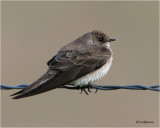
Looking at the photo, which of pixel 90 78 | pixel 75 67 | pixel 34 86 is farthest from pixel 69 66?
pixel 34 86

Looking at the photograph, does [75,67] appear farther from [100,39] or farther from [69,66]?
[100,39]

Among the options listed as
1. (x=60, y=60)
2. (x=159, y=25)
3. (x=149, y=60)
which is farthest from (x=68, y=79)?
(x=159, y=25)

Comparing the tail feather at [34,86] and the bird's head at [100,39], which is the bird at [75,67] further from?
the bird's head at [100,39]

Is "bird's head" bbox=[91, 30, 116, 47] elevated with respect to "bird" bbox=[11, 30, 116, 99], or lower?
elevated

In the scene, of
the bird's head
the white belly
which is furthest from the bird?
the bird's head

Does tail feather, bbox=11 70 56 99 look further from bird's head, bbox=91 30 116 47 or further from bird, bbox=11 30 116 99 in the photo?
bird's head, bbox=91 30 116 47

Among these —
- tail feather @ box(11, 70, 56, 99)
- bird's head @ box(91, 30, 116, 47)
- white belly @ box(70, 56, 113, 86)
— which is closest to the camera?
tail feather @ box(11, 70, 56, 99)

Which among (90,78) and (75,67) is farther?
(90,78)

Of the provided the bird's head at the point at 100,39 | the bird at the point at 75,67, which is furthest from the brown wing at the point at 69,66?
the bird's head at the point at 100,39
